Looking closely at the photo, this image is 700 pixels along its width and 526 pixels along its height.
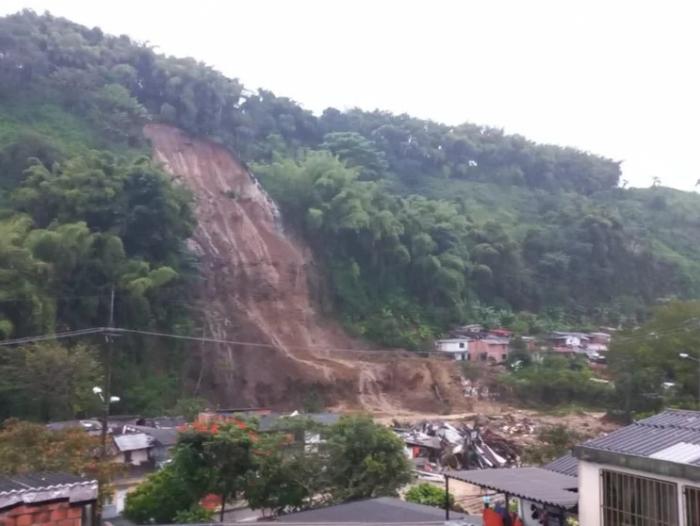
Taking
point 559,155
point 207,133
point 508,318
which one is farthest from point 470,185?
point 207,133

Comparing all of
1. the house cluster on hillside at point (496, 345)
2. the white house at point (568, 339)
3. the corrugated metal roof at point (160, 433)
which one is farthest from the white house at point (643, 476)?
the white house at point (568, 339)

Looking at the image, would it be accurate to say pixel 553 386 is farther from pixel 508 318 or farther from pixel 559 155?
pixel 559 155

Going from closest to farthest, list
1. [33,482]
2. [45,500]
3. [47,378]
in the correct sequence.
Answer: [45,500], [33,482], [47,378]

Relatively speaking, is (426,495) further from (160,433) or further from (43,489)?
(160,433)

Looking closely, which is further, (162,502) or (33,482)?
(162,502)

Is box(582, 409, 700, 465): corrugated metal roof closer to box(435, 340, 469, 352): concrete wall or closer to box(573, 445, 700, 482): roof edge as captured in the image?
box(573, 445, 700, 482): roof edge

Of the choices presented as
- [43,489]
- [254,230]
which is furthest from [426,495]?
[254,230]
